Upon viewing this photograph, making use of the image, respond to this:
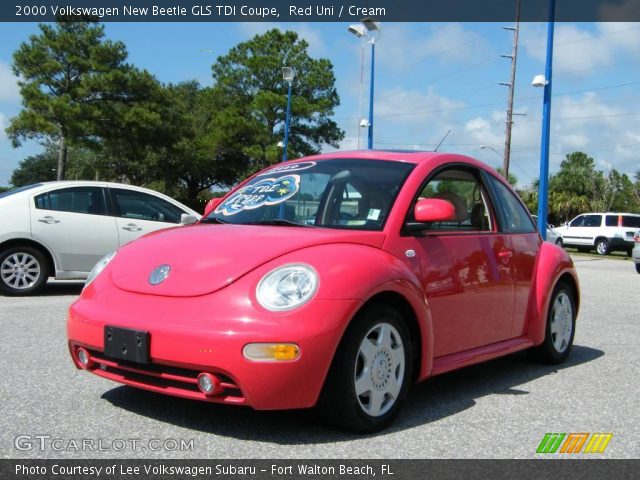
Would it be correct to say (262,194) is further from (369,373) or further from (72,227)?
(72,227)

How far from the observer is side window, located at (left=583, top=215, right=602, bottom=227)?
31.6 m

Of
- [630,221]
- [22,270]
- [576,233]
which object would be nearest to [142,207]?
[22,270]

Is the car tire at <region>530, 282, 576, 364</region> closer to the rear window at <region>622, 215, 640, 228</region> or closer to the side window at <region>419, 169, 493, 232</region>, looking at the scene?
the side window at <region>419, 169, 493, 232</region>

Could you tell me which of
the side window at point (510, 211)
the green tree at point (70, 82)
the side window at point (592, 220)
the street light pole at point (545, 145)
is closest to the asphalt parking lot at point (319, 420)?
the side window at point (510, 211)

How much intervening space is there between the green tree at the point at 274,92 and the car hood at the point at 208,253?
1879 inches

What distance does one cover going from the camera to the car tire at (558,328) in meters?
5.66

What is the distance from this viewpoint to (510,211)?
18.1ft

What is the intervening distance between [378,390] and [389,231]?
897 mm

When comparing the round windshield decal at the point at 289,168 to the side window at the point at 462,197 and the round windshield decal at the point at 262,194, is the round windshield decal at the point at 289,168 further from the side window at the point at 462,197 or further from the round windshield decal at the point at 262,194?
the side window at the point at 462,197

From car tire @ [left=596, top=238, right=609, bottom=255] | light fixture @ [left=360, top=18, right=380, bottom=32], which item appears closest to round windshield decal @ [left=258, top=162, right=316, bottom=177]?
light fixture @ [left=360, top=18, right=380, bottom=32]

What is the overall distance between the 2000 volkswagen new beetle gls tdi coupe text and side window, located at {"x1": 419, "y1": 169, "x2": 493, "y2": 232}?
14 mm

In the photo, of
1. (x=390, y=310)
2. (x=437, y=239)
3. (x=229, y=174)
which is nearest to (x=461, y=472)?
(x=390, y=310)

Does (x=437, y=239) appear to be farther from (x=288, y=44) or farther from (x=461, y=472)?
(x=288, y=44)

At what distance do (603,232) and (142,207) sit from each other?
25373 millimetres
